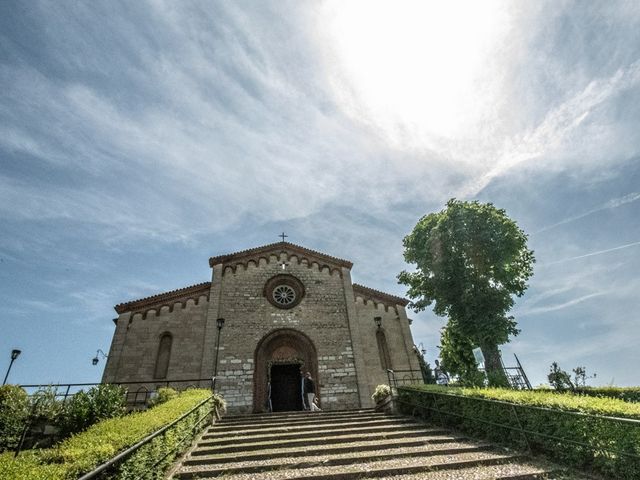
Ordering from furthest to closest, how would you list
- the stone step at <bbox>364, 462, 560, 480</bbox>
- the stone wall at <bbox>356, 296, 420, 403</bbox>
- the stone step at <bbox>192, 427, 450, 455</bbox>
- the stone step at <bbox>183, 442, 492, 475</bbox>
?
the stone wall at <bbox>356, 296, 420, 403</bbox> → the stone step at <bbox>192, 427, 450, 455</bbox> → the stone step at <bbox>183, 442, 492, 475</bbox> → the stone step at <bbox>364, 462, 560, 480</bbox>

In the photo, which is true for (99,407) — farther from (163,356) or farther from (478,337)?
(478,337)

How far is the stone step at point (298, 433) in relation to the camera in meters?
8.38

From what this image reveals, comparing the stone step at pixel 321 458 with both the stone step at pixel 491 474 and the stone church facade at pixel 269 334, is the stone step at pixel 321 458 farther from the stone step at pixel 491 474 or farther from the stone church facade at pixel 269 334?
the stone church facade at pixel 269 334

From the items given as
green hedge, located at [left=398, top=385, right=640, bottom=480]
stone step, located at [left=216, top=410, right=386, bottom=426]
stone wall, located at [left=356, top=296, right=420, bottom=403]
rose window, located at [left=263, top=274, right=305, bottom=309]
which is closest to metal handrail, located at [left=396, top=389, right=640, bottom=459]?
green hedge, located at [left=398, top=385, right=640, bottom=480]

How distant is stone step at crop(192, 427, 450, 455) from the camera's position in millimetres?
7656

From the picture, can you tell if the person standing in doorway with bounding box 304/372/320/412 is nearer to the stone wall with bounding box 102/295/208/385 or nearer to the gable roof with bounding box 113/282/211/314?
the stone wall with bounding box 102/295/208/385

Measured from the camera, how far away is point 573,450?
6.10 meters

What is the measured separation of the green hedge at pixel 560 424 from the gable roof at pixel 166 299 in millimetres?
12389

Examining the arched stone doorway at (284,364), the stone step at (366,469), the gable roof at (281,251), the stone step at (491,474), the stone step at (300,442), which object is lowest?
the stone step at (491,474)

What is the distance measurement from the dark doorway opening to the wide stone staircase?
18.2ft

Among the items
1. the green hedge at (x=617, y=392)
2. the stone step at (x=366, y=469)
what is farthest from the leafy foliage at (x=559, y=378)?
the stone step at (x=366, y=469)

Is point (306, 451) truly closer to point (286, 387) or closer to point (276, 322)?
point (286, 387)

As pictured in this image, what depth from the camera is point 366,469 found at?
20.4ft

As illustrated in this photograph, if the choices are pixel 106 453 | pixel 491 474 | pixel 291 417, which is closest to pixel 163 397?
pixel 291 417
